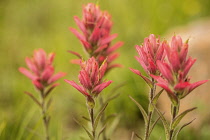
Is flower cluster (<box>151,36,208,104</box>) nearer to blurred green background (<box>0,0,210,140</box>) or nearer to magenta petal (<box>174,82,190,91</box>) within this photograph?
magenta petal (<box>174,82,190,91</box>)

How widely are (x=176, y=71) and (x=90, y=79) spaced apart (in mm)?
396

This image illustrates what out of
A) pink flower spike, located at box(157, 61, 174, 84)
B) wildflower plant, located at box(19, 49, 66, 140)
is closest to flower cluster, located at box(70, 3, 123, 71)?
wildflower plant, located at box(19, 49, 66, 140)

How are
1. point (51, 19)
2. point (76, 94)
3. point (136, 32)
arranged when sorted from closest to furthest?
1. point (76, 94)
2. point (136, 32)
3. point (51, 19)

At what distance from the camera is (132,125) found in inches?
111

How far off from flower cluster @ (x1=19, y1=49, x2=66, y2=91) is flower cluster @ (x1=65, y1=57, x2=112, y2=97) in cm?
44

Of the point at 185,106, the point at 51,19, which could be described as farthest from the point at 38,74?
the point at 51,19

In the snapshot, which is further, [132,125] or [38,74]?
[132,125]

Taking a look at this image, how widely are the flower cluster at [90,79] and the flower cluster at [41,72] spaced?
443 millimetres

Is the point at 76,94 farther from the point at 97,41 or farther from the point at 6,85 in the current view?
the point at 97,41

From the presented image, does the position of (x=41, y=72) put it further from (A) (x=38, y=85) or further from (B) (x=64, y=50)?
(B) (x=64, y=50)

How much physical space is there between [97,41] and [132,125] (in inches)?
51.1

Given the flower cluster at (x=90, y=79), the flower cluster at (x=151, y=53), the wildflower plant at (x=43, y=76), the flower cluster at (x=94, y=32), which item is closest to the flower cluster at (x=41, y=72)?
the wildflower plant at (x=43, y=76)

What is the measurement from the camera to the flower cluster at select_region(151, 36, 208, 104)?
127cm

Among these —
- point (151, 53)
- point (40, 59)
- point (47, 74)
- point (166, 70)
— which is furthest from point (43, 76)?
point (166, 70)
